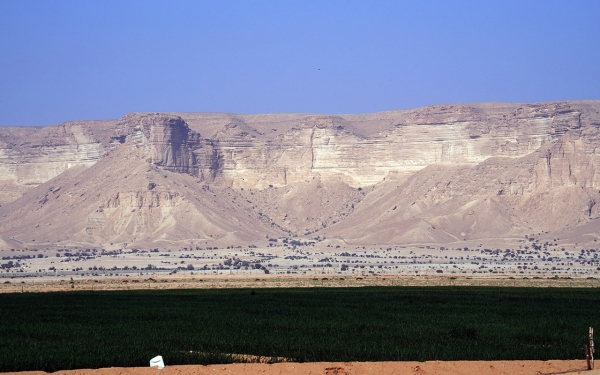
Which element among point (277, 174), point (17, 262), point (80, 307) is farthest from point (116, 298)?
point (277, 174)

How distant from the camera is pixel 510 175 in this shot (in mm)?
136125

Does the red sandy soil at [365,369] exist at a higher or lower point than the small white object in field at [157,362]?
lower

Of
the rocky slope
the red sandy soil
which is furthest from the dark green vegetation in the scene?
the rocky slope

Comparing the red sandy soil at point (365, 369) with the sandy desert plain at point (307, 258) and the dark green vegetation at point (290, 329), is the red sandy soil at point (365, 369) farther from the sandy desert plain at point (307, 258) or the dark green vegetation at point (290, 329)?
the sandy desert plain at point (307, 258)

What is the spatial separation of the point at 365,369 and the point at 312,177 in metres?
137

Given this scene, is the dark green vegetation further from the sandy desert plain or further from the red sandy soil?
the sandy desert plain

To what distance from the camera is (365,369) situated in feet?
69.4

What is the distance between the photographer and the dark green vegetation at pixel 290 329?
74.4ft

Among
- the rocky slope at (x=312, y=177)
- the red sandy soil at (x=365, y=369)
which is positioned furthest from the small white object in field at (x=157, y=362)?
the rocky slope at (x=312, y=177)

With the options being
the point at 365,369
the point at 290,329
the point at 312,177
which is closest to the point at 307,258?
the point at 312,177

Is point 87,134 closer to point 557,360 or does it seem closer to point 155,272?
point 155,272

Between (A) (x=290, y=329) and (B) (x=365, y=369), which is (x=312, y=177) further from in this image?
(B) (x=365, y=369)

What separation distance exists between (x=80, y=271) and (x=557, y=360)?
78225mm

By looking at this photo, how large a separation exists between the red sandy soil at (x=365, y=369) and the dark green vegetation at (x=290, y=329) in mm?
679
